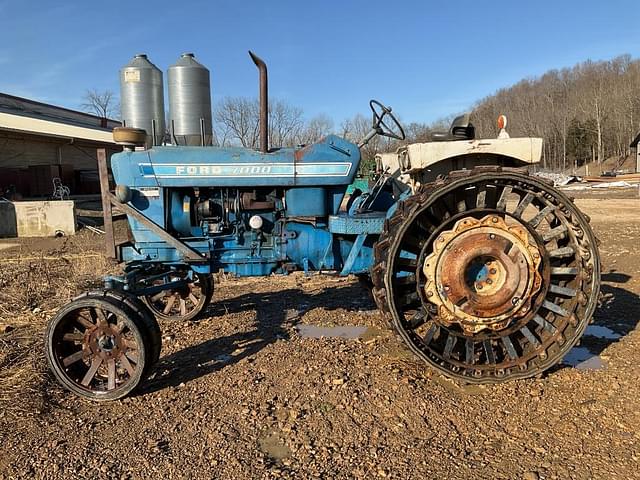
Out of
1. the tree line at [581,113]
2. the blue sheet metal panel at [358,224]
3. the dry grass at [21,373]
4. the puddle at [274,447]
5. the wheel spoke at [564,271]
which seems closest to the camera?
the puddle at [274,447]

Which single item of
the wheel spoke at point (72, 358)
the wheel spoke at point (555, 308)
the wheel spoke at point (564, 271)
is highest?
the wheel spoke at point (564, 271)

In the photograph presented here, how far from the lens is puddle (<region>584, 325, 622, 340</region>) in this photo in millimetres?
4582

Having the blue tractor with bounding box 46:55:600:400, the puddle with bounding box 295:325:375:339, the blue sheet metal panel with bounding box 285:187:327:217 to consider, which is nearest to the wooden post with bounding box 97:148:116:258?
the blue tractor with bounding box 46:55:600:400

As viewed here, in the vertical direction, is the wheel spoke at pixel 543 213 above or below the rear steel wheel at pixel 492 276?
above

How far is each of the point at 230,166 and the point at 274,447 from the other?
2.27 metres

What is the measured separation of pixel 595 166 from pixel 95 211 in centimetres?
5182

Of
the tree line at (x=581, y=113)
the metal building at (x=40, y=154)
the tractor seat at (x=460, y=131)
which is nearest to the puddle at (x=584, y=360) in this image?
the tractor seat at (x=460, y=131)

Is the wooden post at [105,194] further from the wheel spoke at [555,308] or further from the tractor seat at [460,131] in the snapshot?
the wheel spoke at [555,308]

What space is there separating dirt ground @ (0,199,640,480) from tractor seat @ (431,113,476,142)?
1969mm

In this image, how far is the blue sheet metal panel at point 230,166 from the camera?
4.20m

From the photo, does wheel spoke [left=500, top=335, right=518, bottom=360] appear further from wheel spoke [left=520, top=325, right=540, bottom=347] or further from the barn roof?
the barn roof

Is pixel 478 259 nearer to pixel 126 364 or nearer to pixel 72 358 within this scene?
pixel 126 364

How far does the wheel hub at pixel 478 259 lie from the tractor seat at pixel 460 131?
1.33 meters

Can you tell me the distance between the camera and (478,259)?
3648 mm
